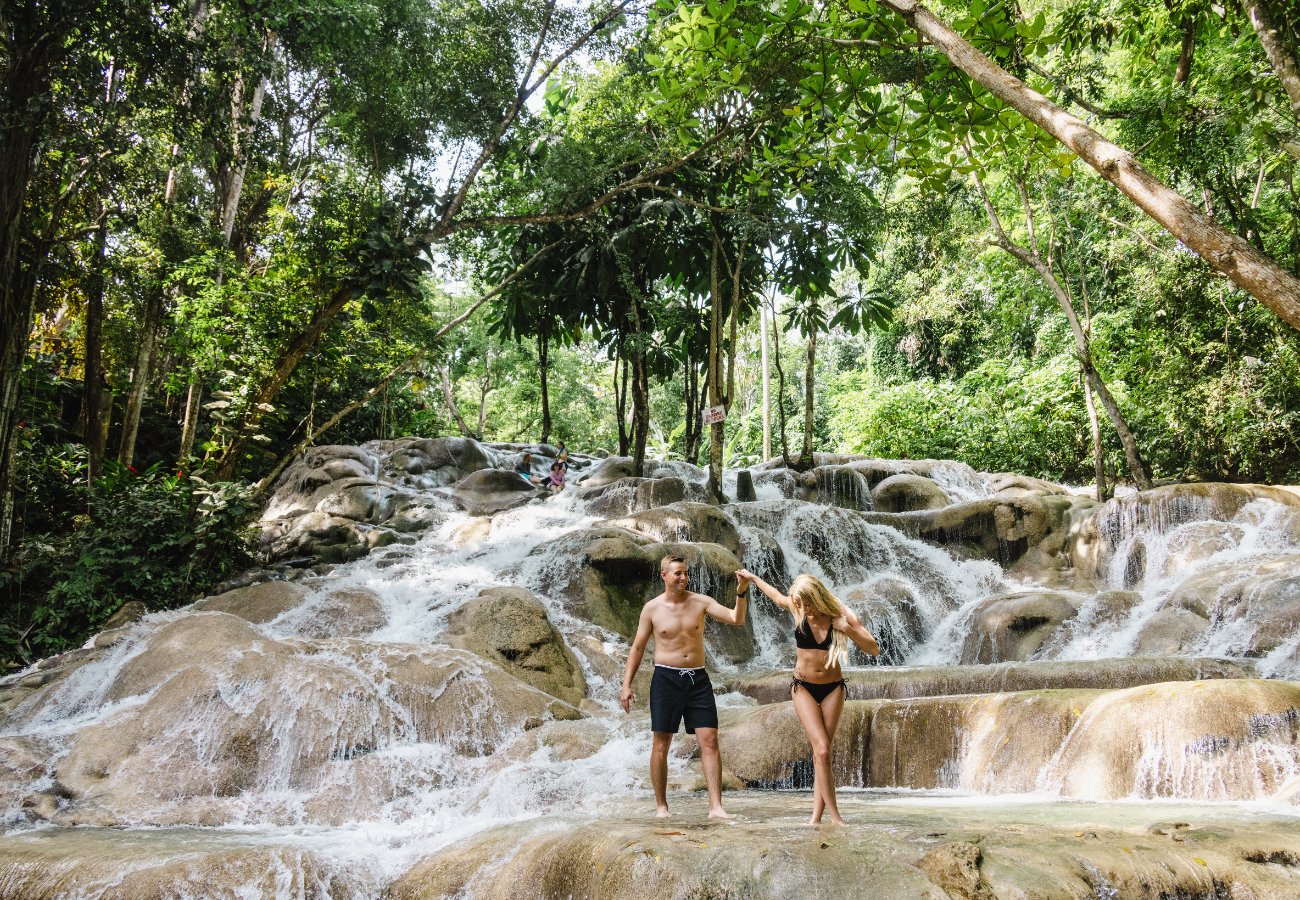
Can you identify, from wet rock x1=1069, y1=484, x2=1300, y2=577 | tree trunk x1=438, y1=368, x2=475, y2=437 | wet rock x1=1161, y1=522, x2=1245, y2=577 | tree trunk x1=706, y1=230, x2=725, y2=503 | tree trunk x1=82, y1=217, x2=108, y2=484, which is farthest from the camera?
tree trunk x1=438, y1=368, x2=475, y2=437

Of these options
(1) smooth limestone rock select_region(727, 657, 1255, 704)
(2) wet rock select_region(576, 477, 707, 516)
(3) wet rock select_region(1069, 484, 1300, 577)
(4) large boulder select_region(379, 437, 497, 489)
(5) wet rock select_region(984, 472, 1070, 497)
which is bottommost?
(1) smooth limestone rock select_region(727, 657, 1255, 704)

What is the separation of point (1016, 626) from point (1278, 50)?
6.81m

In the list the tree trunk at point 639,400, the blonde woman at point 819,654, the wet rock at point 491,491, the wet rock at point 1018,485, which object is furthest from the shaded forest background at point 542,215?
the wet rock at point 491,491

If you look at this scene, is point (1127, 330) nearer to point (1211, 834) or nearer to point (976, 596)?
point (976, 596)

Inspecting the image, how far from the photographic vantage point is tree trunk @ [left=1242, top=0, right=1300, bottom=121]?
519 cm

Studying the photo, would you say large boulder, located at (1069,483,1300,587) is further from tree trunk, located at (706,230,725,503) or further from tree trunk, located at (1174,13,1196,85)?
tree trunk, located at (706,230,725,503)

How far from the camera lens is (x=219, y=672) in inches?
280

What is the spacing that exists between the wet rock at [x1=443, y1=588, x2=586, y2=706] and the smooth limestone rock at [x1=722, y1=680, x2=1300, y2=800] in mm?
2395

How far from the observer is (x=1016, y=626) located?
33.4 ft

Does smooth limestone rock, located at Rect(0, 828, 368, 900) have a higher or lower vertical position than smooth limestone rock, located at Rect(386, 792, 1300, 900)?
lower

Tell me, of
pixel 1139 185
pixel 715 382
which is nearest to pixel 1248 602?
pixel 1139 185

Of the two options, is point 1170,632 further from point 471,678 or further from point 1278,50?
point 471,678

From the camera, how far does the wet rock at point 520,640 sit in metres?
8.84

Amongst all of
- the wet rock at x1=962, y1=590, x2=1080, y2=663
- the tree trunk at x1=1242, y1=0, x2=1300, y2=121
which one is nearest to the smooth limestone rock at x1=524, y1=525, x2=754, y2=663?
the wet rock at x1=962, y1=590, x2=1080, y2=663
